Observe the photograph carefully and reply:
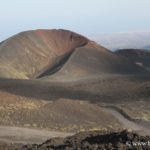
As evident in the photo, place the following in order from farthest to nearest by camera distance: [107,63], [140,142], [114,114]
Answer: [107,63] → [114,114] → [140,142]

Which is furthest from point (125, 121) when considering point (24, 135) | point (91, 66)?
point (91, 66)

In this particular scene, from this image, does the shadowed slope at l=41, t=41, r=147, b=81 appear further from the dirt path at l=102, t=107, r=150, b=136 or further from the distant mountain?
the dirt path at l=102, t=107, r=150, b=136

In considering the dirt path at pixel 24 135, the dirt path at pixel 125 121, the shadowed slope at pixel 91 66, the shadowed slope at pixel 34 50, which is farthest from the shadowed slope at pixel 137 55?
the dirt path at pixel 24 135

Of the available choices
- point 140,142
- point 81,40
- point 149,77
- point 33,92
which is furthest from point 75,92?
point 140,142

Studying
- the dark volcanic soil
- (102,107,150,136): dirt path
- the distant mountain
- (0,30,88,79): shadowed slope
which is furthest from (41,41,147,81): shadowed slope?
the dark volcanic soil

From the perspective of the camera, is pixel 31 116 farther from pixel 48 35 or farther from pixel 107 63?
pixel 48 35
